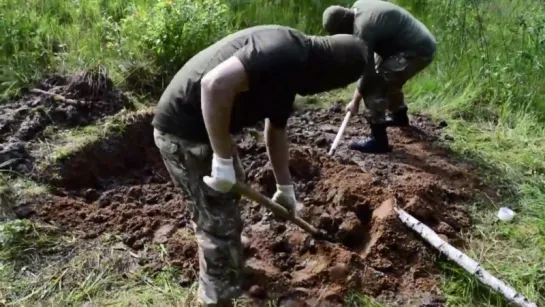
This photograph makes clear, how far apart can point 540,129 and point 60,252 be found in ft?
12.7

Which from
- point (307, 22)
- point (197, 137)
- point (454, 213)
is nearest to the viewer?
point (197, 137)

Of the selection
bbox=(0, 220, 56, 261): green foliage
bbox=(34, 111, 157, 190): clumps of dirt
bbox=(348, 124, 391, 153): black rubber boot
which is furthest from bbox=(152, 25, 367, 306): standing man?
bbox=(348, 124, 391, 153): black rubber boot

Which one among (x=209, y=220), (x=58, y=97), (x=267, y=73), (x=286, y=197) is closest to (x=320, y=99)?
(x=58, y=97)

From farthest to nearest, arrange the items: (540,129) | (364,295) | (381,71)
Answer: (540,129), (381,71), (364,295)

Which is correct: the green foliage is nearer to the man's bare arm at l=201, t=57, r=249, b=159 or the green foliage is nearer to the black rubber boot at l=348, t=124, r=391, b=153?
the man's bare arm at l=201, t=57, r=249, b=159

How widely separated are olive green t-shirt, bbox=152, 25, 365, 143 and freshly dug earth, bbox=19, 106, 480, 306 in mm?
953

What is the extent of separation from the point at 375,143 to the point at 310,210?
112 cm

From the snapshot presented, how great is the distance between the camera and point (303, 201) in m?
4.39

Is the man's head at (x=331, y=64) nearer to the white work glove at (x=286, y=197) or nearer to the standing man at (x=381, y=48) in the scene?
the white work glove at (x=286, y=197)

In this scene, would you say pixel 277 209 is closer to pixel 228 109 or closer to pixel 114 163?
pixel 228 109

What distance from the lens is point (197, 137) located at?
332 centimetres

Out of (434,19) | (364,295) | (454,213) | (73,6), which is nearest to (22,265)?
(364,295)

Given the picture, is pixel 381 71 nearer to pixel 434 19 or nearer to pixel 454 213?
pixel 454 213

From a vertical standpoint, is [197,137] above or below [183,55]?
above
